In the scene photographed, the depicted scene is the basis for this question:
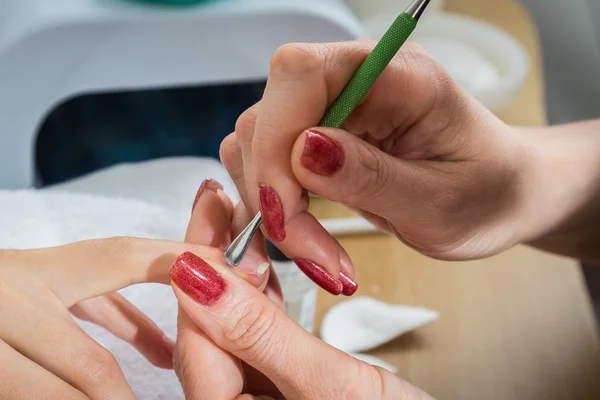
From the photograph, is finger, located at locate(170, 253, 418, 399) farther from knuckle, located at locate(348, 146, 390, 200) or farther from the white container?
the white container

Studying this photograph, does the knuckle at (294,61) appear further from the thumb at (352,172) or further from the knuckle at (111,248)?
the knuckle at (111,248)

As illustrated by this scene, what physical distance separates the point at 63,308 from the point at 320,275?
0.50ft

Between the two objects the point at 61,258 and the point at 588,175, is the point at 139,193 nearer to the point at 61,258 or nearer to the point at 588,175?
the point at 61,258

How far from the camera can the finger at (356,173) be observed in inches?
13.3

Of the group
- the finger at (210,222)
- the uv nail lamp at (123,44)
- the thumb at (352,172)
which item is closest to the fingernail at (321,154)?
the thumb at (352,172)

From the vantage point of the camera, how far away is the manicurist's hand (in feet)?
1.10

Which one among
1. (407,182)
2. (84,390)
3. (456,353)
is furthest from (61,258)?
(456,353)

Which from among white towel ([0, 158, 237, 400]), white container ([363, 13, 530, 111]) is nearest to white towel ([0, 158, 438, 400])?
white towel ([0, 158, 237, 400])

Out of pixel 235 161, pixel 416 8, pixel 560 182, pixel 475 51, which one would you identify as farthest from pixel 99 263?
pixel 475 51

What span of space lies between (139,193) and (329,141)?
31cm

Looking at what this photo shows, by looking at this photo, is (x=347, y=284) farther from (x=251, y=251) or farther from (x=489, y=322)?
(x=489, y=322)

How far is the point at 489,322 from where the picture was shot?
1.85ft

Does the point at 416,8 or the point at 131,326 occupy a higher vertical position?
the point at 416,8

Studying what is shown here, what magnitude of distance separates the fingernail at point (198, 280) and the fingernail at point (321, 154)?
8cm
